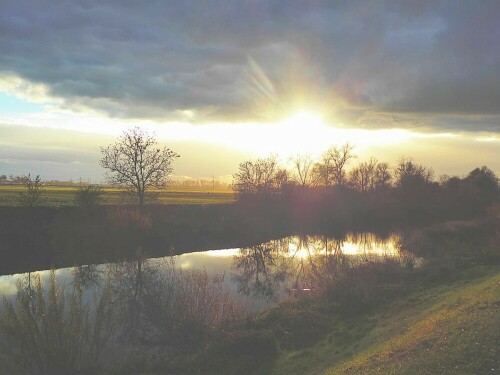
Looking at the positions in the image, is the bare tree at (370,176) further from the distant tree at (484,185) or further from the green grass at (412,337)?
the green grass at (412,337)

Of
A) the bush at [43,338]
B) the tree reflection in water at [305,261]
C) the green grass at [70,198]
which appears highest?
the green grass at [70,198]

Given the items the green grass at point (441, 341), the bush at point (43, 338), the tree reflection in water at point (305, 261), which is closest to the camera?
the green grass at point (441, 341)

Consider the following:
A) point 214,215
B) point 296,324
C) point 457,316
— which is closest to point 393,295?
point 296,324

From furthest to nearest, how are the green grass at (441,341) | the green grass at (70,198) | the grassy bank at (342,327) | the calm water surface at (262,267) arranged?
1. the green grass at (70,198)
2. the calm water surface at (262,267)
3. the grassy bank at (342,327)
4. the green grass at (441,341)

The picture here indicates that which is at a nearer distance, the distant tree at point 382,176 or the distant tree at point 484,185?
the distant tree at point 484,185

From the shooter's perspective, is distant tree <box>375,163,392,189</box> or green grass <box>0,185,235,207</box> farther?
distant tree <box>375,163,392,189</box>

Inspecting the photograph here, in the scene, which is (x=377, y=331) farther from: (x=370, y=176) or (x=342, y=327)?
(x=370, y=176)

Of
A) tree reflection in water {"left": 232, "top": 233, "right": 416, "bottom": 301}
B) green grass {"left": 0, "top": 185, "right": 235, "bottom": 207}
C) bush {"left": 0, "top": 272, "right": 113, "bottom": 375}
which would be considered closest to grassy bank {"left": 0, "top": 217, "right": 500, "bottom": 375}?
bush {"left": 0, "top": 272, "right": 113, "bottom": 375}

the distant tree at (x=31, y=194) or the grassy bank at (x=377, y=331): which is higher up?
the distant tree at (x=31, y=194)

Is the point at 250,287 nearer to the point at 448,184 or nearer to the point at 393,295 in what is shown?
the point at 393,295

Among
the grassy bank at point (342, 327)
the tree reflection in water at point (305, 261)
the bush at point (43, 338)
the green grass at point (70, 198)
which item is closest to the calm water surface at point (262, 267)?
the tree reflection in water at point (305, 261)

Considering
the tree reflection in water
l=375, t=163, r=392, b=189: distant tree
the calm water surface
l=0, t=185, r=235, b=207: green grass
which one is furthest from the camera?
l=375, t=163, r=392, b=189: distant tree

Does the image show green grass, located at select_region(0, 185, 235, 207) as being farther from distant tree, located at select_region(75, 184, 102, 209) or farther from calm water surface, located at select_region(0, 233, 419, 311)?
calm water surface, located at select_region(0, 233, 419, 311)

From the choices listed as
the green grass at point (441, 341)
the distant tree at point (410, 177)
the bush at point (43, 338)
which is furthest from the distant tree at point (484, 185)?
the bush at point (43, 338)
